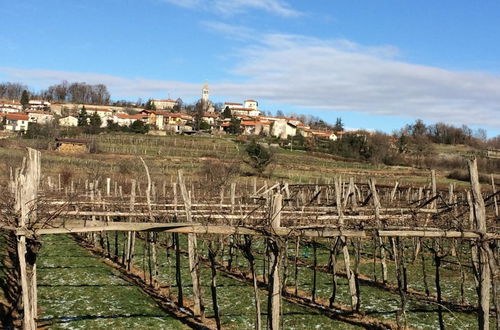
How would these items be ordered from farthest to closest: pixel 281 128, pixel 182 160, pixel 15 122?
pixel 281 128, pixel 15 122, pixel 182 160

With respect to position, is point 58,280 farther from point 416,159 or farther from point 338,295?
point 416,159

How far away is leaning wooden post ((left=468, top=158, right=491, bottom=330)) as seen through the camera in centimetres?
855

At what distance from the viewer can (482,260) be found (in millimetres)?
8672

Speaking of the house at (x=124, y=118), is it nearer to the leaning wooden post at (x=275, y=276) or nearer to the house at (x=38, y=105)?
the house at (x=38, y=105)

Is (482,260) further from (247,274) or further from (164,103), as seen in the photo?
(164,103)

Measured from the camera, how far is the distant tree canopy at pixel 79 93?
598ft

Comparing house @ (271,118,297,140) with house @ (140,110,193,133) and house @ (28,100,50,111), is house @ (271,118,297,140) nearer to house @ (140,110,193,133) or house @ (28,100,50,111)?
house @ (140,110,193,133)

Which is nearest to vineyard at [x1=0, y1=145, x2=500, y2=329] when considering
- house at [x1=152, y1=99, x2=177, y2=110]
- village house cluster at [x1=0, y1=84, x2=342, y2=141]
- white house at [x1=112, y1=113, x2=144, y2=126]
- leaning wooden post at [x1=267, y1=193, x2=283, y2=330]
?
leaning wooden post at [x1=267, y1=193, x2=283, y2=330]

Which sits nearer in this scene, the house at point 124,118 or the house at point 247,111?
the house at point 124,118

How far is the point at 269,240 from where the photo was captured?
857 cm

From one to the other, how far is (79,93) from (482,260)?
19002cm

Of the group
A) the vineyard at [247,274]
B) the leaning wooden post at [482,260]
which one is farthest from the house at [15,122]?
the leaning wooden post at [482,260]

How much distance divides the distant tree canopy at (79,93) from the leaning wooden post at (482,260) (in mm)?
185777

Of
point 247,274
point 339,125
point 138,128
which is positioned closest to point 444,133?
point 339,125
